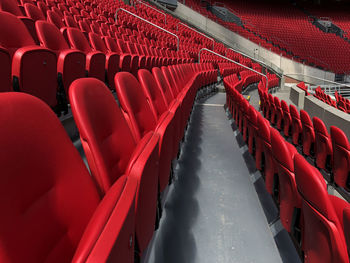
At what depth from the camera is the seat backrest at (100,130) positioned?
0.23 m

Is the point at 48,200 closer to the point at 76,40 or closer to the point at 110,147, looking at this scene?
the point at 110,147

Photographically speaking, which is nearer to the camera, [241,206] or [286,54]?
[241,206]

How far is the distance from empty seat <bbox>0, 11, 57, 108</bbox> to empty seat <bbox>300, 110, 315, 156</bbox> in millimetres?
709

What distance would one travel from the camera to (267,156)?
509 millimetres

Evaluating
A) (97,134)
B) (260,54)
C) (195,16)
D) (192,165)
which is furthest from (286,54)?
(97,134)

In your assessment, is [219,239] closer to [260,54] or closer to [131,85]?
[131,85]

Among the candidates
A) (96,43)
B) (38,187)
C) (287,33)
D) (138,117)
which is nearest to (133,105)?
(138,117)

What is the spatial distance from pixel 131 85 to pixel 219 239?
0.85 feet

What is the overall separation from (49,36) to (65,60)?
0.19m

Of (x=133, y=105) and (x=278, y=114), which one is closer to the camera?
(x=133, y=105)

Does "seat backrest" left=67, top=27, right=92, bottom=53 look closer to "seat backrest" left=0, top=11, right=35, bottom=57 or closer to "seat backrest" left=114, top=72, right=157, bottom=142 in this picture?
"seat backrest" left=0, top=11, right=35, bottom=57

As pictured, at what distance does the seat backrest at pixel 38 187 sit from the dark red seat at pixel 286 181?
0.26m

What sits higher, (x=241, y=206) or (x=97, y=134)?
(x=97, y=134)

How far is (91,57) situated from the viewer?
0.64m
